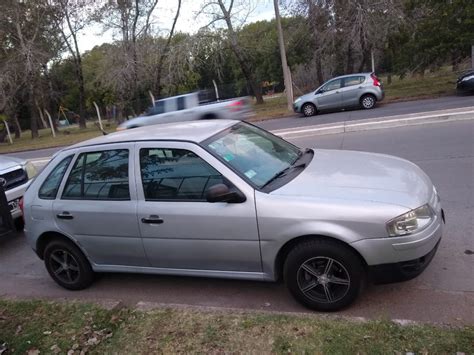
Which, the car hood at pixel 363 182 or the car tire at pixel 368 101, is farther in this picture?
the car tire at pixel 368 101

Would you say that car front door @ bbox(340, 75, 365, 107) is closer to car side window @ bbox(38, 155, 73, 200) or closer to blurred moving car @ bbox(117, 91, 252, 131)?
blurred moving car @ bbox(117, 91, 252, 131)

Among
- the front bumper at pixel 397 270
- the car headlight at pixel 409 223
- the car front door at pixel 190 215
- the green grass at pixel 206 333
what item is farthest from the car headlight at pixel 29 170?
the car headlight at pixel 409 223

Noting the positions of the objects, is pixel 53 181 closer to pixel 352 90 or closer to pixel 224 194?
pixel 224 194

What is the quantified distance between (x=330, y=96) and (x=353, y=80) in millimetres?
1122

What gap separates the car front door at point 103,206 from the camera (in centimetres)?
397

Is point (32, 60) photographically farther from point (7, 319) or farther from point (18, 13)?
point (7, 319)

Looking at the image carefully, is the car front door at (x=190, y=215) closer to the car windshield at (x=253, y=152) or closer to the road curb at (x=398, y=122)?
the car windshield at (x=253, y=152)

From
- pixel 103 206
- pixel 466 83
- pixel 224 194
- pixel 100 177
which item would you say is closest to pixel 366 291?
pixel 224 194

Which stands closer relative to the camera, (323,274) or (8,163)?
(323,274)

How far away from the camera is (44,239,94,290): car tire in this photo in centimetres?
441

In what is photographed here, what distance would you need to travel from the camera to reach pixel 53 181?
445 centimetres

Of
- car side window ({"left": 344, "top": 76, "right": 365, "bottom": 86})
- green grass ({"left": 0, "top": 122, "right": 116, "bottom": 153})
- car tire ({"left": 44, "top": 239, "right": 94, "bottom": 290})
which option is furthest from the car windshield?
green grass ({"left": 0, "top": 122, "right": 116, "bottom": 153})

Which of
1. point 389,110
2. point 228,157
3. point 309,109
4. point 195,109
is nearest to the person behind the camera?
point 228,157

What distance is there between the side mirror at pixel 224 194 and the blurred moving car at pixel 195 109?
44.5 ft
